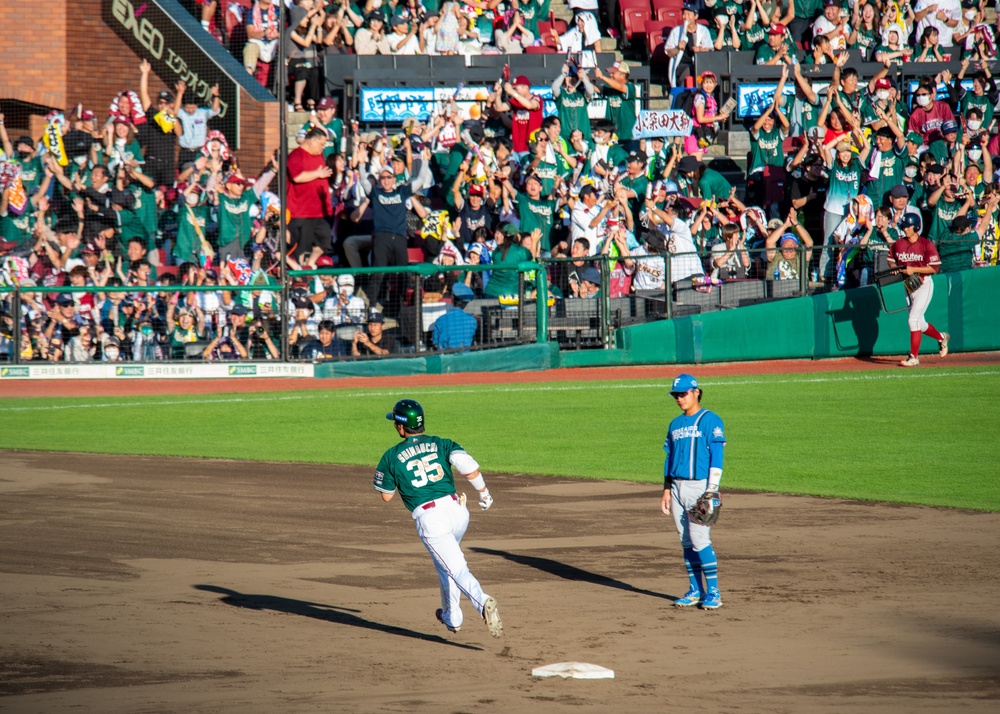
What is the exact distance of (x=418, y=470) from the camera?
24.0 ft

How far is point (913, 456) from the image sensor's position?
13977 mm

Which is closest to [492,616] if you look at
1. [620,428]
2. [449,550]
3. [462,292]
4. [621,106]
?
[449,550]

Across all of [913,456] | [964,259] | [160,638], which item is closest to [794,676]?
[160,638]

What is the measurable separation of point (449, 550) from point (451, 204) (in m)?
15.3

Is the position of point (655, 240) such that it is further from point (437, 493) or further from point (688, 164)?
point (437, 493)

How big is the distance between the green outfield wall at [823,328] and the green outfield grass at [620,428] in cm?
146

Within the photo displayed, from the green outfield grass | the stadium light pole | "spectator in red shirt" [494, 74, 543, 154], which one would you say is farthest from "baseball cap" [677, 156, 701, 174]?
the stadium light pole

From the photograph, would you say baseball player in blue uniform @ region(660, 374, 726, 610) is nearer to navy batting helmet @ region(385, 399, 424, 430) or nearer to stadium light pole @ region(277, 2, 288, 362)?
navy batting helmet @ region(385, 399, 424, 430)

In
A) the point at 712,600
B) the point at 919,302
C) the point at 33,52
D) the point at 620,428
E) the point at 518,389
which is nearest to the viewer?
the point at 712,600

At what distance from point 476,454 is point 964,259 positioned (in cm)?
1115

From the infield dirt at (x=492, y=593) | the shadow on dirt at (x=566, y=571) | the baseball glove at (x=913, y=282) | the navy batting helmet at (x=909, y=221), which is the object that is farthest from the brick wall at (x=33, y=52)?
the shadow on dirt at (x=566, y=571)

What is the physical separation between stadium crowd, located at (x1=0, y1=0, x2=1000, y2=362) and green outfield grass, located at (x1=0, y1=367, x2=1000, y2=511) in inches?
64.7

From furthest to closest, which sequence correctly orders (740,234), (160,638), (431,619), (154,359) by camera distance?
1. (740,234)
2. (154,359)
3. (431,619)
4. (160,638)

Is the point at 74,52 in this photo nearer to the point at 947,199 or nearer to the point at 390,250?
the point at 390,250
